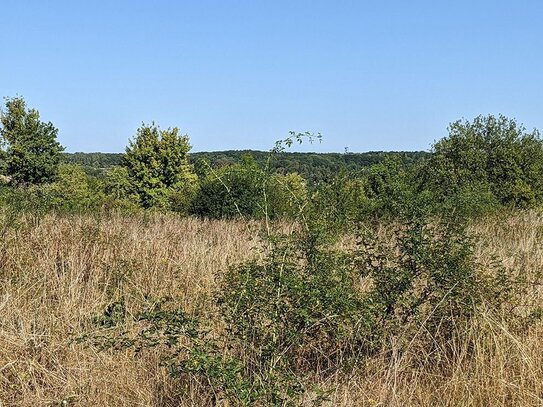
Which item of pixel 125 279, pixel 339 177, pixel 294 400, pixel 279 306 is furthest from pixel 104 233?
pixel 294 400

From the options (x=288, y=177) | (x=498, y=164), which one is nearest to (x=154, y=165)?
(x=498, y=164)

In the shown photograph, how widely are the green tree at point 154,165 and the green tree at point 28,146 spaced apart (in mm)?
8056

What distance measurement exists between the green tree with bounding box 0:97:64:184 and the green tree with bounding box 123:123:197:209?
8.06 metres

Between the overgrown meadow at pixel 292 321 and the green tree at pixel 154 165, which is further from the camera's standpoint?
the green tree at pixel 154 165

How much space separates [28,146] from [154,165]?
11.5 m

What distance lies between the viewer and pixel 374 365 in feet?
10.9

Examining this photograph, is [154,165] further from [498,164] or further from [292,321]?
[292,321]

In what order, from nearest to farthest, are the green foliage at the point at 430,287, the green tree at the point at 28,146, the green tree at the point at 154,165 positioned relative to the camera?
the green foliage at the point at 430,287 < the green tree at the point at 28,146 < the green tree at the point at 154,165

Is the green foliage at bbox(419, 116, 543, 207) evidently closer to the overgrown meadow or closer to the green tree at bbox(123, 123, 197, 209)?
the overgrown meadow

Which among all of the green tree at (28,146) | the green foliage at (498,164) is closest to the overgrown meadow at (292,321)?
the green foliage at (498,164)

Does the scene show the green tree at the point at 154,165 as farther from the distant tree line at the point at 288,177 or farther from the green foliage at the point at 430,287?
the green foliage at the point at 430,287

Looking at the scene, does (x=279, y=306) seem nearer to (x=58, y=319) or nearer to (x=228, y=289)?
(x=228, y=289)

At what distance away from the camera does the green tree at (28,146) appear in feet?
133

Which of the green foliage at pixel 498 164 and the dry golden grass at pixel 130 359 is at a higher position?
the green foliage at pixel 498 164
